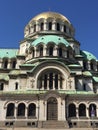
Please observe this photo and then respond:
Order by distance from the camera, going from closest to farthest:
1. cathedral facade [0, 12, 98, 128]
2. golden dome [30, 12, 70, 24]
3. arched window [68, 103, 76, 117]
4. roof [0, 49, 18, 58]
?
cathedral facade [0, 12, 98, 128] < arched window [68, 103, 76, 117] < roof [0, 49, 18, 58] < golden dome [30, 12, 70, 24]

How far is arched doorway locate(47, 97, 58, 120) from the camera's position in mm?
38906

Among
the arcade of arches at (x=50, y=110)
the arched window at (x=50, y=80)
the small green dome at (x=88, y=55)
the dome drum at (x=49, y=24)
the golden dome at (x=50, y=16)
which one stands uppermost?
the golden dome at (x=50, y=16)

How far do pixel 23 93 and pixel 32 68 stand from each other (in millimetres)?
6729

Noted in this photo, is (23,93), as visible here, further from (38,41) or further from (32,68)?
(38,41)

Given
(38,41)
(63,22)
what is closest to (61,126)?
(38,41)

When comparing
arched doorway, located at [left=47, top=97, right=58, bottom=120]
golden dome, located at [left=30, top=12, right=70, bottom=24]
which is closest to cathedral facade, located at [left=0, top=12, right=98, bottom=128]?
arched doorway, located at [left=47, top=97, right=58, bottom=120]

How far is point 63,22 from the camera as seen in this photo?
56.5 m

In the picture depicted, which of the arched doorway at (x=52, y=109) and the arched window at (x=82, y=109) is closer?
the arched doorway at (x=52, y=109)

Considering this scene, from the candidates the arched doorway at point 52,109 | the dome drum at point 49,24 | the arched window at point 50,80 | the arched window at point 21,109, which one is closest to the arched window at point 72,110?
the arched doorway at point 52,109

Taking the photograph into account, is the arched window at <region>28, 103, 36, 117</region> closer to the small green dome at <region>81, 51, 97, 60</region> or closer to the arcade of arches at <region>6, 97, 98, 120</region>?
the arcade of arches at <region>6, 97, 98, 120</region>

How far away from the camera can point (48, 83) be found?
43281mm

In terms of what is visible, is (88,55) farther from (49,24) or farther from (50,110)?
(50,110)

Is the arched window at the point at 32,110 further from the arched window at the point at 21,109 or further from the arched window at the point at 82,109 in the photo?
the arched window at the point at 82,109

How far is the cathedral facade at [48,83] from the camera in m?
38.9
